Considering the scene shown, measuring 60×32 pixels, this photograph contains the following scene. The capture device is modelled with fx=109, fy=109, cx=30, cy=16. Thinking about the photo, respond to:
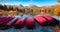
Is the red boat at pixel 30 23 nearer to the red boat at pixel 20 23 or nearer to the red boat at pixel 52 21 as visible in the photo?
the red boat at pixel 20 23

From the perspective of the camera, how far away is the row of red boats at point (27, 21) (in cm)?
117

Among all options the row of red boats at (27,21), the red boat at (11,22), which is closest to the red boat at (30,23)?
the row of red boats at (27,21)

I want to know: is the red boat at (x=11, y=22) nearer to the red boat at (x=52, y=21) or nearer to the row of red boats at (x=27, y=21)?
the row of red boats at (x=27, y=21)

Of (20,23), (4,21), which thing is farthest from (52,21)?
(4,21)

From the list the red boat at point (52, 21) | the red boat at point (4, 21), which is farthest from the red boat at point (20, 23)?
the red boat at point (52, 21)

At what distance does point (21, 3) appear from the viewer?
121 centimetres

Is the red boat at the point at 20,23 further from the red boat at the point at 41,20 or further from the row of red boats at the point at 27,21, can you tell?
the red boat at the point at 41,20

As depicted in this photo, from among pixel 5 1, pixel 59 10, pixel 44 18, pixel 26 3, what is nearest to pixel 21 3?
pixel 26 3

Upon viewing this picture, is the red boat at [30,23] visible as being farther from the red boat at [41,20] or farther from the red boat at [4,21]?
the red boat at [4,21]

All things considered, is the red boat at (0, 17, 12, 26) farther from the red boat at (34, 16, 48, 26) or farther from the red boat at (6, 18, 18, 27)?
the red boat at (34, 16, 48, 26)

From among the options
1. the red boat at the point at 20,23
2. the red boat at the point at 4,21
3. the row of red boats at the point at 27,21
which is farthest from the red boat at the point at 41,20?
the red boat at the point at 4,21

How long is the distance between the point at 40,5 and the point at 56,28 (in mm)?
Result: 305

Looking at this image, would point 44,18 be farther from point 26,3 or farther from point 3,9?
point 3,9

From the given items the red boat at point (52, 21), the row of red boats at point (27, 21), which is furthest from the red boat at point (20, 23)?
the red boat at point (52, 21)
